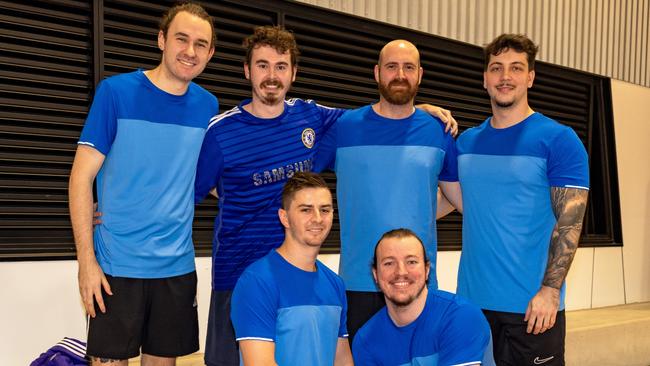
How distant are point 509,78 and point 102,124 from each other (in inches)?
63.3

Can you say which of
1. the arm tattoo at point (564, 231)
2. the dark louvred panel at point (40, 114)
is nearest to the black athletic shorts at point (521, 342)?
the arm tattoo at point (564, 231)

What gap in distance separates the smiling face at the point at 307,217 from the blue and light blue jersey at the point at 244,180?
7.3 inches

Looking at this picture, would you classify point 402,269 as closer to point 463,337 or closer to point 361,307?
point 463,337

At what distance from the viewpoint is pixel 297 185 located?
271 centimetres

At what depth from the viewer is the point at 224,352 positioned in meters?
2.92

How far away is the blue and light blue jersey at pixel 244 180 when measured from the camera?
9.33 feet

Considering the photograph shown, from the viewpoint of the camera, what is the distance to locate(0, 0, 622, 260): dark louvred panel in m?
4.05

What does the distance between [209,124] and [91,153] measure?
19.2 inches

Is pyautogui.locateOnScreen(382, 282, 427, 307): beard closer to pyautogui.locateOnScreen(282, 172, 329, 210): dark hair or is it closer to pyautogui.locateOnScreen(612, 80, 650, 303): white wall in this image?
pyautogui.locateOnScreen(282, 172, 329, 210): dark hair

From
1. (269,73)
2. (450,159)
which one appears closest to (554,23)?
(450,159)

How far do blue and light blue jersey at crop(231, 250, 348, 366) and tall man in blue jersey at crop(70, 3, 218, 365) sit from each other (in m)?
0.33

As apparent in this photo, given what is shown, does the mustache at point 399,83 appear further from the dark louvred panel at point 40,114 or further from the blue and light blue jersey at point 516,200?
the dark louvred panel at point 40,114

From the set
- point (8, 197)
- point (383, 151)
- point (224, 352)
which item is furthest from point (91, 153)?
point (8, 197)

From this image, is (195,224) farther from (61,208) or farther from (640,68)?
(640,68)
